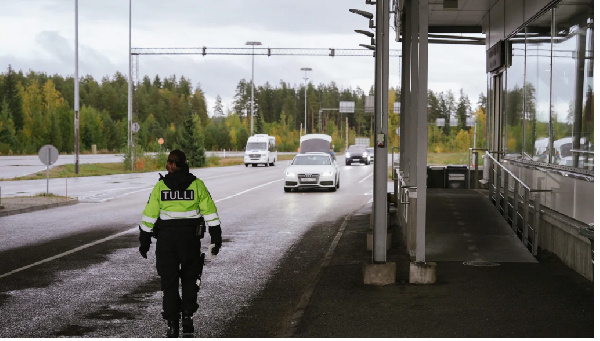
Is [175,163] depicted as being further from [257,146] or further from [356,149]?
[356,149]

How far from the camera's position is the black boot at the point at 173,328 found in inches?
305

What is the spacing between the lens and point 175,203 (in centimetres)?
770

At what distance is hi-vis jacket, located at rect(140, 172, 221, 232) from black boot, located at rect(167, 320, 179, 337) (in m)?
0.82

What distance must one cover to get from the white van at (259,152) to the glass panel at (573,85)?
179 feet

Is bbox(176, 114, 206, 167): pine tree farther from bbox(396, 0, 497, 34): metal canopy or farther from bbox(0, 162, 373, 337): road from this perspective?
bbox(396, 0, 497, 34): metal canopy

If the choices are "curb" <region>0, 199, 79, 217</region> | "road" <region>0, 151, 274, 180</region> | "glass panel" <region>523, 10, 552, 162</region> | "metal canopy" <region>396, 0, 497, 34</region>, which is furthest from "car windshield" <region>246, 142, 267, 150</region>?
"glass panel" <region>523, 10, 552, 162</region>

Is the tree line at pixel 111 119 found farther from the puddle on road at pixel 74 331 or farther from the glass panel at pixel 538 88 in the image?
the puddle on road at pixel 74 331

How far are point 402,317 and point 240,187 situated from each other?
27.8 metres

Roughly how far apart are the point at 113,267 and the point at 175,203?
5.17m

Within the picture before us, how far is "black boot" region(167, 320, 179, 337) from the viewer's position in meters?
7.74

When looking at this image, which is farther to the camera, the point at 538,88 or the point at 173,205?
the point at 538,88

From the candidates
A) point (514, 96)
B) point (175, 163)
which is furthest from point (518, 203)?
point (175, 163)

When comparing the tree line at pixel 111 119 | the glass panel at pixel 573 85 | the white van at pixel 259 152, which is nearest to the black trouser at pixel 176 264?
the glass panel at pixel 573 85

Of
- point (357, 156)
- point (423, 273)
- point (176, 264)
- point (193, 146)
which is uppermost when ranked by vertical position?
point (193, 146)
